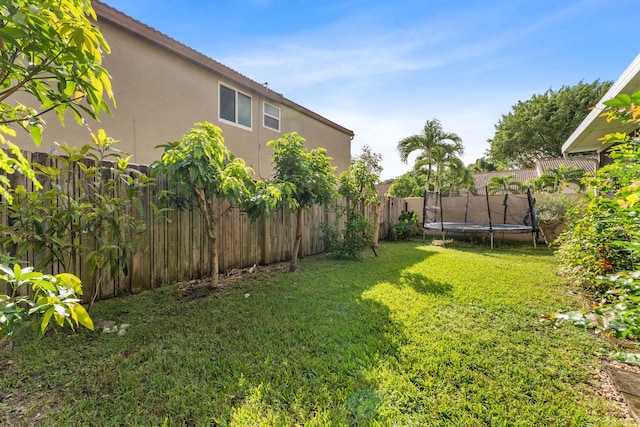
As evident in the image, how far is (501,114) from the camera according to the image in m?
23.1

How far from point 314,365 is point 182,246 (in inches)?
109

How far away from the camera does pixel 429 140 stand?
13.3m

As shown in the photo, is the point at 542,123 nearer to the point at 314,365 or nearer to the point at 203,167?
the point at 203,167

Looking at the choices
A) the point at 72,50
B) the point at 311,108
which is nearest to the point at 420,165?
the point at 311,108

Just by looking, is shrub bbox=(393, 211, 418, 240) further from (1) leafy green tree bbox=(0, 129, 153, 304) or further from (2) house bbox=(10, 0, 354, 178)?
(1) leafy green tree bbox=(0, 129, 153, 304)

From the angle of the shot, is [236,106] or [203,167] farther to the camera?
[236,106]

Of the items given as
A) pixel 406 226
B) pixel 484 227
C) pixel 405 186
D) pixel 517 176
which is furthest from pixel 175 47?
pixel 517 176

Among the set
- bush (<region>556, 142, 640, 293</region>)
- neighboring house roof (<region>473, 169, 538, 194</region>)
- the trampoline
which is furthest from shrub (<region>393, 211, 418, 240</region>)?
neighboring house roof (<region>473, 169, 538, 194</region>)

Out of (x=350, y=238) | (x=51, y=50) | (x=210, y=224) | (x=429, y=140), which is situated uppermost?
(x=429, y=140)

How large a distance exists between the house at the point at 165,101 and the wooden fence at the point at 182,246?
2.78m

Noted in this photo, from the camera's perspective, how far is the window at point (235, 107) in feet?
23.4

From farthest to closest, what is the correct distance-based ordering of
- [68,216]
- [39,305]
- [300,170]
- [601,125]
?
[601,125] → [300,170] → [68,216] → [39,305]

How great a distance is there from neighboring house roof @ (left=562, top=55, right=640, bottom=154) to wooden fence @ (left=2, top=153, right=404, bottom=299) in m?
4.71

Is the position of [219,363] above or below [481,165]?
below
